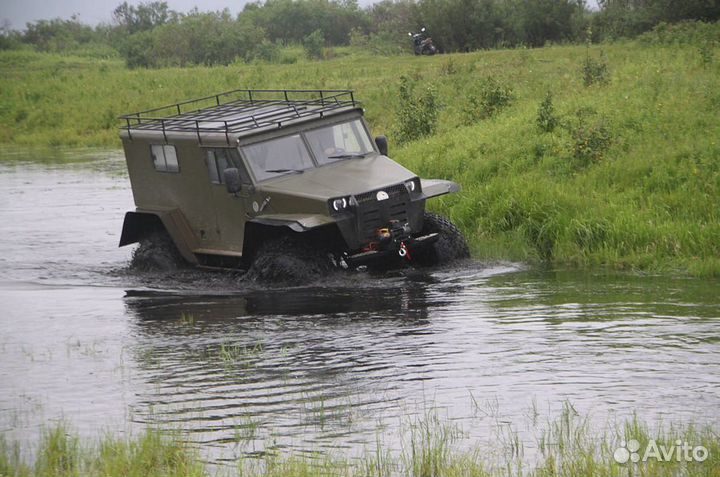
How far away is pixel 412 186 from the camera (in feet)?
41.7

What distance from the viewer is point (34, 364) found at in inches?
398

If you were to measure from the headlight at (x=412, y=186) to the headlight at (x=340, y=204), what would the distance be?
0.82 metres

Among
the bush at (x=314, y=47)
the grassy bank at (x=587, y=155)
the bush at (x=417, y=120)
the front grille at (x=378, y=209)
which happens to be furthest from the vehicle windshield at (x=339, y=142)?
the bush at (x=314, y=47)

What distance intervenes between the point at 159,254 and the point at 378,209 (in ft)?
10.7

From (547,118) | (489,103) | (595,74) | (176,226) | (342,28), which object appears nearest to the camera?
(176,226)

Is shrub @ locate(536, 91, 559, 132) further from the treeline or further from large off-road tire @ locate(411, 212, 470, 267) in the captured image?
the treeline

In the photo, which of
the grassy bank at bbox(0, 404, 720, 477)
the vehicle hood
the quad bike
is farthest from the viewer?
the quad bike

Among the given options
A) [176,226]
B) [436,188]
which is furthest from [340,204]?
[176,226]

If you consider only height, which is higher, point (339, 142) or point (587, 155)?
point (339, 142)

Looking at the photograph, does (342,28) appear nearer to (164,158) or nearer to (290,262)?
(164,158)

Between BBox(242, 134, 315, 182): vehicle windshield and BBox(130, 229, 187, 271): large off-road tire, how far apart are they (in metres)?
1.97

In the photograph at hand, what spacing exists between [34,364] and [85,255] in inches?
248

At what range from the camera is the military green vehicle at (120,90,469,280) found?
12.3m

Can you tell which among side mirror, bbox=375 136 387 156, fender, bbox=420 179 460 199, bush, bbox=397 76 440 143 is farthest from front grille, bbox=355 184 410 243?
bush, bbox=397 76 440 143
